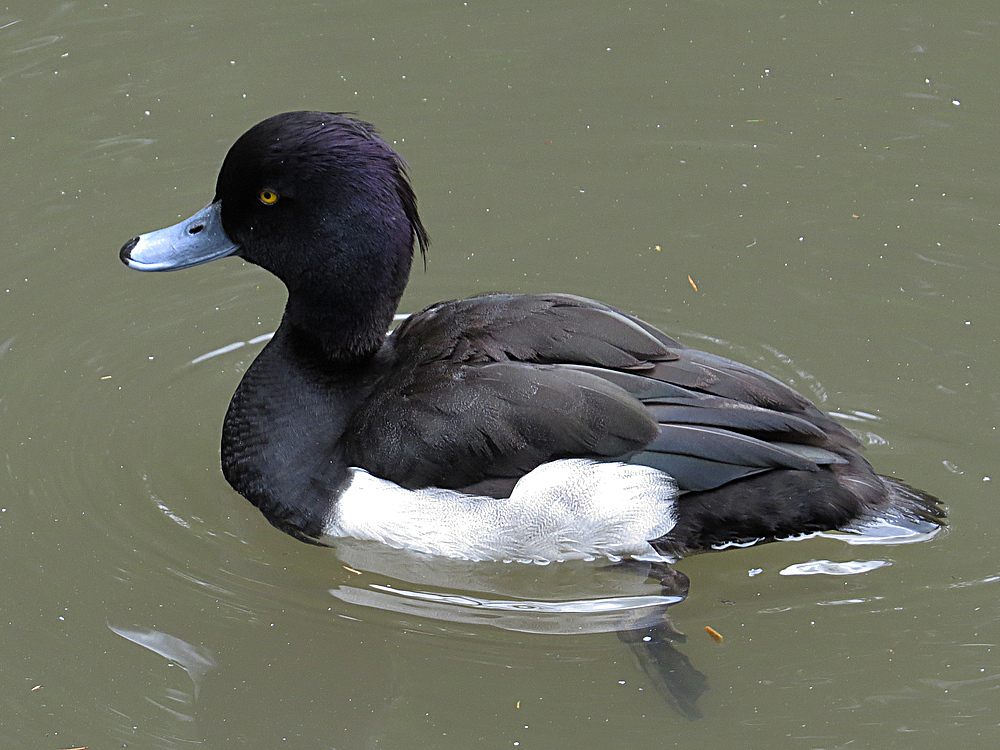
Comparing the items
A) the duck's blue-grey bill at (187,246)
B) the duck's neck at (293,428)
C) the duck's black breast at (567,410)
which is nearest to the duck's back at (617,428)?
the duck's black breast at (567,410)

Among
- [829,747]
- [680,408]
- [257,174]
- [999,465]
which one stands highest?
[257,174]

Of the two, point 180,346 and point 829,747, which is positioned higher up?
point 180,346

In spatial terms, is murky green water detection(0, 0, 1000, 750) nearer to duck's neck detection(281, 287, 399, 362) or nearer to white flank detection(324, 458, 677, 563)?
white flank detection(324, 458, 677, 563)

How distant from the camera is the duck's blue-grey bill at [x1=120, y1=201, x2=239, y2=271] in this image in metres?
4.48

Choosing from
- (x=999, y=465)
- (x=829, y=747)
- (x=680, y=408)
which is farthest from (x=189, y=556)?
(x=999, y=465)

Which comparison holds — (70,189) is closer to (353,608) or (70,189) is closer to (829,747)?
(353,608)

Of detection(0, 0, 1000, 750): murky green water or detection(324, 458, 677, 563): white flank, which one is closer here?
detection(0, 0, 1000, 750): murky green water

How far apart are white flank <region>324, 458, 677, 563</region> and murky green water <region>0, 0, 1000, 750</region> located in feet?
0.41

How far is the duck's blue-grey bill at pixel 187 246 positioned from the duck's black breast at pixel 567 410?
2.51ft

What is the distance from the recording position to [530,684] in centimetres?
388

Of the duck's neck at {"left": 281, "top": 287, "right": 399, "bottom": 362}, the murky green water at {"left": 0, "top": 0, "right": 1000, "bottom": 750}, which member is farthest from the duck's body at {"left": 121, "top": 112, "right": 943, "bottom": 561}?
the murky green water at {"left": 0, "top": 0, "right": 1000, "bottom": 750}

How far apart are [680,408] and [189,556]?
5.52 ft

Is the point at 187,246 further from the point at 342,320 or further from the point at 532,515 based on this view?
the point at 532,515

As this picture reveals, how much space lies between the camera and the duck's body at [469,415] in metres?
4.00
